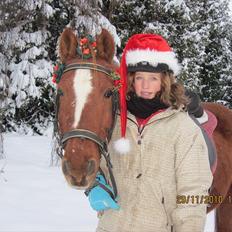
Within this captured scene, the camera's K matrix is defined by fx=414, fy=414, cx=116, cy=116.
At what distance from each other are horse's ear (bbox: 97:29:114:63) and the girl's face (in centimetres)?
18

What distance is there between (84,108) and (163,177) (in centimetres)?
51

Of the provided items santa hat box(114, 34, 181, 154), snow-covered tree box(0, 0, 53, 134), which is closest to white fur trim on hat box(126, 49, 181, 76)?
santa hat box(114, 34, 181, 154)

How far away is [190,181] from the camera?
75.7 inches

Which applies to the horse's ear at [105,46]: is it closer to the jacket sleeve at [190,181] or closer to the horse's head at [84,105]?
the horse's head at [84,105]

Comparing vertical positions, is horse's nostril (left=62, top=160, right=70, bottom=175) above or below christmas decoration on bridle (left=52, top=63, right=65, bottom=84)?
below

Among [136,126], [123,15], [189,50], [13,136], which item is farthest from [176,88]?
[189,50]

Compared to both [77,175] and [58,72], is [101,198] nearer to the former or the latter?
[77,175]

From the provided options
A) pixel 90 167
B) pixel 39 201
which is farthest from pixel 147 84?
pixel 39 201

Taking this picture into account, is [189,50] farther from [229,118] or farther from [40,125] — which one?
[229,118]

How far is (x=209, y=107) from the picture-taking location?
4238mm

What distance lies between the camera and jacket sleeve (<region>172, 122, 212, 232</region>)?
1909 millimetres

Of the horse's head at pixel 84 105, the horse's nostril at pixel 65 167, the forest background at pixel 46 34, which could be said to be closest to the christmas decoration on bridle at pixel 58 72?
the horse's head at pixel 84 105

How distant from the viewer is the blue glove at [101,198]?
2.03 m

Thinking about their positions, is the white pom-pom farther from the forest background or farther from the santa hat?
the forest background
